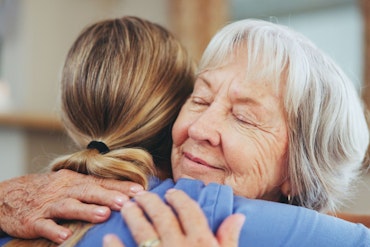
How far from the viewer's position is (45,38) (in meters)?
3.88

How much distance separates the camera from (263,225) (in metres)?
0.95

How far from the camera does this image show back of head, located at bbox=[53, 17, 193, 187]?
A: 1.26 metres

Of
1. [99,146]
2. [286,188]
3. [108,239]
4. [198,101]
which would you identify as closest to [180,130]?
[198,101]

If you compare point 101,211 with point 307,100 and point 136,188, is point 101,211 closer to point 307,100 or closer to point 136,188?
point 136,188

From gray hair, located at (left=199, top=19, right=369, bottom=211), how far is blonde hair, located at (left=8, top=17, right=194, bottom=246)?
126mm

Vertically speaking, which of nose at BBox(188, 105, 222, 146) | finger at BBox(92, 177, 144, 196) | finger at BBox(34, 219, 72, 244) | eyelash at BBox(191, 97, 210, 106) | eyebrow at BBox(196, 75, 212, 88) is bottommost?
finger at BBox(34, 219, 72, 244)

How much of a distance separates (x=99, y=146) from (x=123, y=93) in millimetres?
145

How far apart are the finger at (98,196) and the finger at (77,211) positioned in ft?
0.06

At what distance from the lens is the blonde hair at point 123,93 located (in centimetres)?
125

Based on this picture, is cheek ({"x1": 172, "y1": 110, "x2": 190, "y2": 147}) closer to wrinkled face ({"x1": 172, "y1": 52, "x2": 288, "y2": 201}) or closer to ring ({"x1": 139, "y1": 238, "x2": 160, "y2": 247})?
wrinkled face ({"x1": 172, "y1": 52, "x2": 288, "y2": 201})

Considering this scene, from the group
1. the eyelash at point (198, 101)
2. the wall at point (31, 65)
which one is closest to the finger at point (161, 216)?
the eyelash at point (198, 101)

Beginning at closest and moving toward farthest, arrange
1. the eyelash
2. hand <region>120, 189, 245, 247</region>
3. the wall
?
hand <region>120, 189, 245, 247</region> < the eyelash < the wall

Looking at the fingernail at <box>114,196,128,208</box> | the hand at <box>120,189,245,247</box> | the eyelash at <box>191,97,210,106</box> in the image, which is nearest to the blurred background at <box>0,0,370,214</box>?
the eyelash at <box>191,97,210,106</box>

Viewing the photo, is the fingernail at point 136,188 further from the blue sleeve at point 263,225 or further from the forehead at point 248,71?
the forehead at point 248,71
